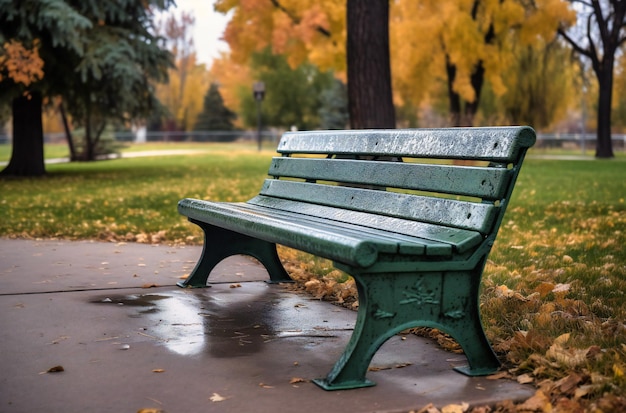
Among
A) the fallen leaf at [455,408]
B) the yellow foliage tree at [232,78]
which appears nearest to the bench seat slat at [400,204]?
the fallen leaf at [455,408]

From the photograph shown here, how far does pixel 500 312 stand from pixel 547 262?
1843 mm

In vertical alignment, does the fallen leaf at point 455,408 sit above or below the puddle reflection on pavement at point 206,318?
above

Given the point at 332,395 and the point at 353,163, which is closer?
the point at 332,395

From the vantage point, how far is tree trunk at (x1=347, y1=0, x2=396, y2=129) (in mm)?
10289

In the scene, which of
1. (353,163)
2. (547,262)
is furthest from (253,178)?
(353,163)

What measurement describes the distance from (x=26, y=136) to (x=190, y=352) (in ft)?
55.5

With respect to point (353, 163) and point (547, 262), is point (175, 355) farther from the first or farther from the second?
point (547, 262)

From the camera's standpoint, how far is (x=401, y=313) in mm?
3301

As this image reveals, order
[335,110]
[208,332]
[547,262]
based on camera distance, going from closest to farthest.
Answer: [208,332] → [547,262] → [335,110]

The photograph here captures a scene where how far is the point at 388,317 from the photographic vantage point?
3277mm

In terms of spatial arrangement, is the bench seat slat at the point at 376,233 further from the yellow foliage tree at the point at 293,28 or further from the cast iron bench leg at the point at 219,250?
the yellow foliage tree at the point at 293,28

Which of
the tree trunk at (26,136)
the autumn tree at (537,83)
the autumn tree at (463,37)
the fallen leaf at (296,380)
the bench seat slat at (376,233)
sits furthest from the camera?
the autumn tree at (537,83)

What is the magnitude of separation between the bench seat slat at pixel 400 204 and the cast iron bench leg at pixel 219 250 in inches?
14.5

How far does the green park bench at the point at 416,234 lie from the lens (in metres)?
3.24
